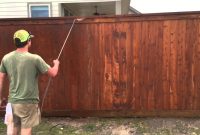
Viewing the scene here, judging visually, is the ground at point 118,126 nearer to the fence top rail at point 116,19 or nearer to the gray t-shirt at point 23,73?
the fence top rail at point 116,19

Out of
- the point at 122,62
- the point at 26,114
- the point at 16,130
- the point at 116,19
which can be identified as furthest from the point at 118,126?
the point at 26,114

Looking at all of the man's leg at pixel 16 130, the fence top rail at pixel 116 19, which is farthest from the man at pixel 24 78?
the fence top rail at pixel 116 19

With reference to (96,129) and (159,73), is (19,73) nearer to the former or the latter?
(96,129)

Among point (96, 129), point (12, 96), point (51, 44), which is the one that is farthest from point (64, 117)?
point (12, 96)

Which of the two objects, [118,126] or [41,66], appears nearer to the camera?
[41,66]

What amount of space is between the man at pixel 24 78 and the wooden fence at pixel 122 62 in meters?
2.52

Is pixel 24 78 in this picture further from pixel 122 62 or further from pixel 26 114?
pixel 122 62

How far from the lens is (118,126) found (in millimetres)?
7906

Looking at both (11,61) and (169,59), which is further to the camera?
(169,59)

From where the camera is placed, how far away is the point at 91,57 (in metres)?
8.15

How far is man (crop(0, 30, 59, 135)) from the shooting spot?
18.2 ft

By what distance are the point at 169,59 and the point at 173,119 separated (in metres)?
1.09

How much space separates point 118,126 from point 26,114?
103 inches

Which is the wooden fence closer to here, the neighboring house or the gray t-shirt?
the gray t-shirt
